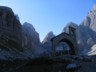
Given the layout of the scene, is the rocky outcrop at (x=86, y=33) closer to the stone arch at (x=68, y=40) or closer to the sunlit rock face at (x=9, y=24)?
the sunlit rock face at (x=9, y=24)

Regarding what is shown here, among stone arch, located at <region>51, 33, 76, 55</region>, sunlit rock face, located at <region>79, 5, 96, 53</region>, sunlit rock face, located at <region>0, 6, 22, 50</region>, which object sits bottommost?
stone arch, located at <region>51, 33, 76, 55</region>

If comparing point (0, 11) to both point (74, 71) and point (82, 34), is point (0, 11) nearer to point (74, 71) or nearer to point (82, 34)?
point (74, 71)

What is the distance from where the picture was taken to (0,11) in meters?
74.5

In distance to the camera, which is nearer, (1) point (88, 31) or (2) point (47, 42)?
(2) point (47, 42)

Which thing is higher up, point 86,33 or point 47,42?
point 86,33

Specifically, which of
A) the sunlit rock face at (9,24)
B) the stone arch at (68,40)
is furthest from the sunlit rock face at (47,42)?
the stone arch at (68,40)

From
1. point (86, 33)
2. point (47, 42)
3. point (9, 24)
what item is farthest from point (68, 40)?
point (86, 33)

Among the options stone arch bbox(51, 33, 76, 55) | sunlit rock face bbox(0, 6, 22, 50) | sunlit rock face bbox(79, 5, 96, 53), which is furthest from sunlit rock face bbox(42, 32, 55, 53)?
stone arch bbox(51, 33, 76, 55)

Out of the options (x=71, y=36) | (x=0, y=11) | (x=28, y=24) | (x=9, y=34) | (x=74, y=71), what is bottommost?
(x=74, y=71)

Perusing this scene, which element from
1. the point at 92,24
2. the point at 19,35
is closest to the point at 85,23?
the point at 92,24

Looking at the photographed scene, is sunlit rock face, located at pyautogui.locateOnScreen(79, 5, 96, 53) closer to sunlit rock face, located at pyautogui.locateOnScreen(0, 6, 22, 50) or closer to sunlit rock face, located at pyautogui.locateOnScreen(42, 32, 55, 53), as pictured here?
sunlit rock face, located at pyautogui.locateOnScreen(42, 32, 55, 53)

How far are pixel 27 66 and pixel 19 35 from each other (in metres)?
57.4

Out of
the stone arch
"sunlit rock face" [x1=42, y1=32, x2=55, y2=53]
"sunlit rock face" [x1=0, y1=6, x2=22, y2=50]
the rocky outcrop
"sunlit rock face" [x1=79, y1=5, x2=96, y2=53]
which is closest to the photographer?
the stone arch

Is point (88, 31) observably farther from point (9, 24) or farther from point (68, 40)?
point (68, 40)
